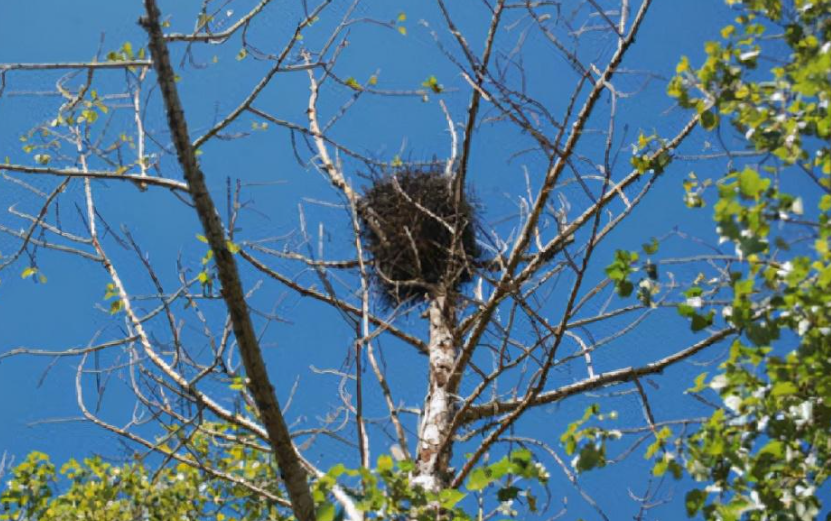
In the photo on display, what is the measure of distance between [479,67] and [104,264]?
6.83 ft

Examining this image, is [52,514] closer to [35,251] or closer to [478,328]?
[35,251]

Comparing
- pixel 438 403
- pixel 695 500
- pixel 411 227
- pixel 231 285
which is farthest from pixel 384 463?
pixel 411 227

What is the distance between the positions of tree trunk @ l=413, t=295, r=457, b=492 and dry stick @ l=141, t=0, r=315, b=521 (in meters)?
0.88

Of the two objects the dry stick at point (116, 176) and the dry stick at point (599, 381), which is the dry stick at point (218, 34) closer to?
the dry stick at point (116, 176)

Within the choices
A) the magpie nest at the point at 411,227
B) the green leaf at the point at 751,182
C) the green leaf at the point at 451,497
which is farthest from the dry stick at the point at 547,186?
the green leaf at the point at 751,182

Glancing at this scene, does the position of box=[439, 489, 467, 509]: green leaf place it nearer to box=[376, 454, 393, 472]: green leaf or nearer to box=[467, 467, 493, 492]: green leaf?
box=[467, 467, 493, 492]: green leaf

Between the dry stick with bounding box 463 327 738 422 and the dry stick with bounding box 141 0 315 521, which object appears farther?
the dry stick with bounding box 463 327 738 422

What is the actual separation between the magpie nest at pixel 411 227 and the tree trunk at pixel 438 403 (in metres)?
0.26

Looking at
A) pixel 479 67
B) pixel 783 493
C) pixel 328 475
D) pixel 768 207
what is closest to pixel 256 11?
pixel 479 67

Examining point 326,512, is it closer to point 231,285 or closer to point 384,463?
point 384,463

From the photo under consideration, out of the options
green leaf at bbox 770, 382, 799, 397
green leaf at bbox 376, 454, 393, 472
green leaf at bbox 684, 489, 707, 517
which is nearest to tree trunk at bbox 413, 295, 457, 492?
green leaf at bbox 376, 454, 393, 472

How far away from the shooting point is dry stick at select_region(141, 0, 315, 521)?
2945 mm

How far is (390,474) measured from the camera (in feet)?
9.64

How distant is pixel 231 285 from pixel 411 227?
3287 millimetres
